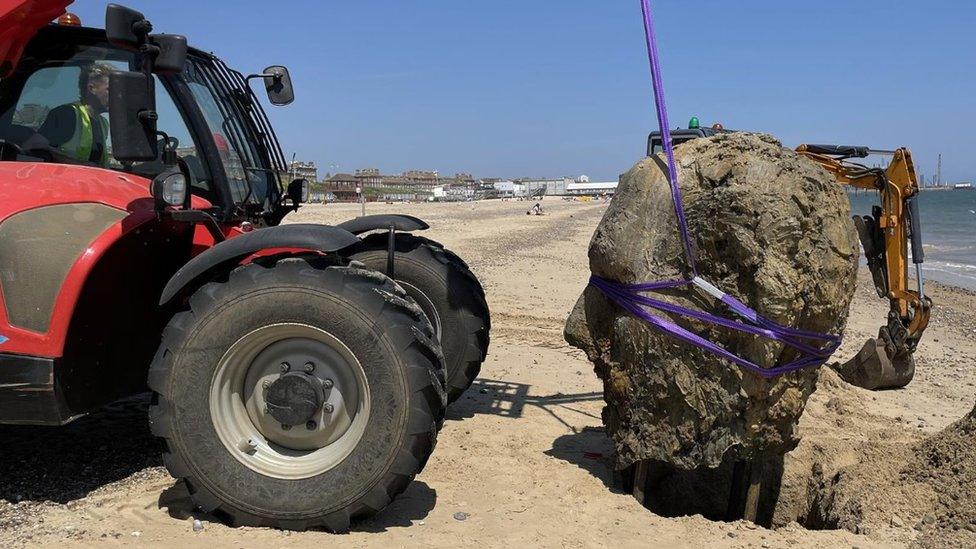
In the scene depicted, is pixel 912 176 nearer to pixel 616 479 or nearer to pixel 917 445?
pixel 917 445

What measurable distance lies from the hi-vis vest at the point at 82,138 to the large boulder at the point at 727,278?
2648 millimetres

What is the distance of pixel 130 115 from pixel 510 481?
103 inches

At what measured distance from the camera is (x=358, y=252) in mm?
5312

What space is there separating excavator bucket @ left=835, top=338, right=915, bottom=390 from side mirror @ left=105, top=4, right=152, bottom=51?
198 inches

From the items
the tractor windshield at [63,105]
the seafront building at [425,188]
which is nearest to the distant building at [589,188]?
the seafront building at [425,188]

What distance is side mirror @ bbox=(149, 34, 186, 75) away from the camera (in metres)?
3.60

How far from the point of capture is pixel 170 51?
3.61 metres

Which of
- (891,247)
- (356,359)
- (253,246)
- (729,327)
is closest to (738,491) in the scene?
(729,327)

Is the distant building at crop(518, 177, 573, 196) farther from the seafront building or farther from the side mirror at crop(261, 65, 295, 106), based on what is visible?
the side mirror at crop(261, 65, 295, 106)

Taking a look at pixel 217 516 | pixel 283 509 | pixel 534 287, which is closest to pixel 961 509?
pixel 283 509

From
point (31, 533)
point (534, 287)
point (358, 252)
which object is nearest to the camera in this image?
point (31, 533)

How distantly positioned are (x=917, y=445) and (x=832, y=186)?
6.40 ft

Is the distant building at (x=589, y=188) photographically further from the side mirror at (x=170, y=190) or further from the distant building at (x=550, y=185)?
the side mirror at (x=170, y=190)

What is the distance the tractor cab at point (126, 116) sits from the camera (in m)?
3.47
